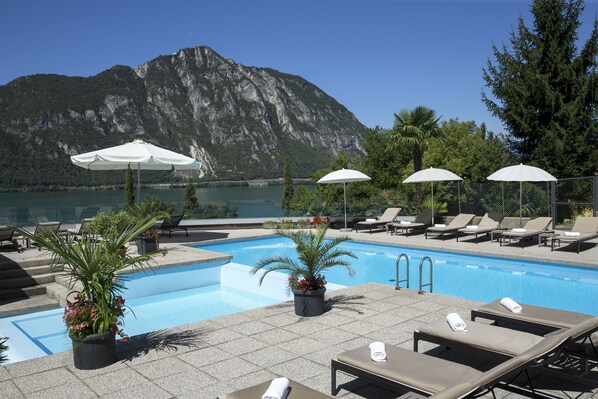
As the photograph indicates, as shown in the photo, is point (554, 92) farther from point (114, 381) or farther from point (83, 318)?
point (114, 381)

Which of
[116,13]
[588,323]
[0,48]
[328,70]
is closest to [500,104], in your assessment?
[328,70]

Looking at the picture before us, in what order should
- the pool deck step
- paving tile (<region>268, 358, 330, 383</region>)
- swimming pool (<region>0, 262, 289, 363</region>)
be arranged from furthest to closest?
the pool deck step
swimming pool (<region>0, 262, 289, 363</region>)
paving tile (<region>268, 358, 330, 383</region>)

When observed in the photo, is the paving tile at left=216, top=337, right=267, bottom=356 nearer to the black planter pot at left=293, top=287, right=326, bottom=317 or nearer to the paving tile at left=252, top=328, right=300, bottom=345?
the paving tile at left=252, top=328, right=300, bottom=345

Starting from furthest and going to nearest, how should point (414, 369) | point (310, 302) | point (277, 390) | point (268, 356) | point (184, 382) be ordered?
1. point (310, 302)
2. point (268, 356)
3. point (184, 382)
4. point (414, 369)
5. point (277, 390)

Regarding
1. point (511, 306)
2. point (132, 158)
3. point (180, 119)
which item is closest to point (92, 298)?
point (511, 306)

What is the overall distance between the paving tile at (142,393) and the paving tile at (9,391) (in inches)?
31.8

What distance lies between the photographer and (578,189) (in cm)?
1989

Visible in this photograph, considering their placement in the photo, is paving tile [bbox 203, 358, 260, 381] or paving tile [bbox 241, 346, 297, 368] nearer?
paving tile [bbox 203, 358, 260, 381]

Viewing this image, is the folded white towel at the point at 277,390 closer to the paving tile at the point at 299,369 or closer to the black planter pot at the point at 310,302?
the paving tile at the point at 299,369

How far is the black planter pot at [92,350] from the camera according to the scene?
498 centimetres

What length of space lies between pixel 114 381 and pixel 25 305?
4.74m

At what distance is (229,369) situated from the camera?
4.95 m

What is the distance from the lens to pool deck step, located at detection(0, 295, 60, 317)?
8156 mm

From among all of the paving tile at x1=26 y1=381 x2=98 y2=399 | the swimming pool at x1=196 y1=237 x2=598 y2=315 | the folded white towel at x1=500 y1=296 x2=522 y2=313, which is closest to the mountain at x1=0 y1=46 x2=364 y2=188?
the swimming pool at x1=196 y1=237 x2=598 y2=315
